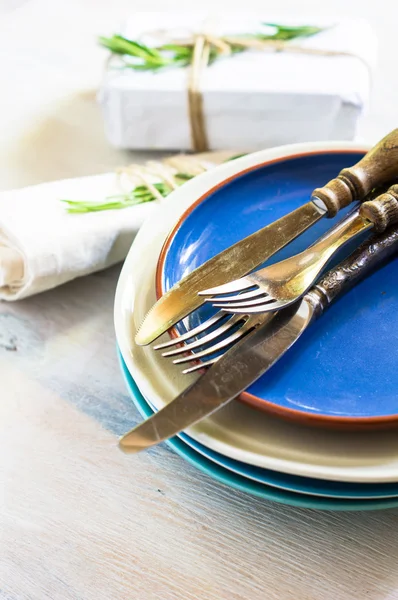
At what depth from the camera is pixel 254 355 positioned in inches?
16.6

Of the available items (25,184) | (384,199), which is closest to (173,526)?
(384,199)

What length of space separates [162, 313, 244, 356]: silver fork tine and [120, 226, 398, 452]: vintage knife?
2 centimetres

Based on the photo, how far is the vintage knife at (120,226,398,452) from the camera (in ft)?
1.27

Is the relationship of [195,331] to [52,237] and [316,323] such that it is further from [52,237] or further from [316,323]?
[52,237]

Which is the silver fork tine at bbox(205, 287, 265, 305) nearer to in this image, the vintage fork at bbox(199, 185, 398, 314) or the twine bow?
the vintage fork at bbox(199, 185, 398, 314)

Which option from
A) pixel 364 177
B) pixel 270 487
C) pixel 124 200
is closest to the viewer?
pixel 270 487

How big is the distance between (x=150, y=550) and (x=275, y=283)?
8.2 inches

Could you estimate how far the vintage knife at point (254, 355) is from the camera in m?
0.39

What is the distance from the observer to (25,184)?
0.75m

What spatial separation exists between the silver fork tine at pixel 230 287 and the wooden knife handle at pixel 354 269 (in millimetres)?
48

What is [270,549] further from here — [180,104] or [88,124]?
[88,124]

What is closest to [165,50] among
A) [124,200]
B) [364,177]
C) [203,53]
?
[203,53]

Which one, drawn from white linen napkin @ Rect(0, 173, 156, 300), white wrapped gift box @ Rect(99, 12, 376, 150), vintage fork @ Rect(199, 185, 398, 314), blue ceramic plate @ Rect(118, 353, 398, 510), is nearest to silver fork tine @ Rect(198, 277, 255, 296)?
vintage fork @ Rect(199, 185, 398, 314)

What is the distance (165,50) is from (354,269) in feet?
1.44
